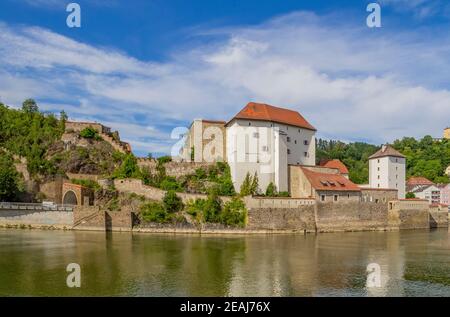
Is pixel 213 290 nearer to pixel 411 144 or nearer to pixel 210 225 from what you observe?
pixel 210 225

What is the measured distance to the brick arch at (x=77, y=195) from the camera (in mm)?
40594

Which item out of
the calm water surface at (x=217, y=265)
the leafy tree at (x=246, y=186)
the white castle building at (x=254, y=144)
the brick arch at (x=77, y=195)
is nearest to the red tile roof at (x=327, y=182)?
the white castle building at (x=254, y=144)

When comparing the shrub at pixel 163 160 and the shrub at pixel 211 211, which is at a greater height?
the shrub at pixel 163 160

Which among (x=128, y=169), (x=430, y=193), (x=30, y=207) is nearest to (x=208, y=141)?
(x=128, y=169)

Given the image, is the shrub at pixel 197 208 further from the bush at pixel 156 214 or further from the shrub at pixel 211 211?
the bush at pixel 156 214

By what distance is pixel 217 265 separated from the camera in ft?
74.6

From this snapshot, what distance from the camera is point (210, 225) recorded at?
123ft

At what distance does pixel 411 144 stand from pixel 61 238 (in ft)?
270

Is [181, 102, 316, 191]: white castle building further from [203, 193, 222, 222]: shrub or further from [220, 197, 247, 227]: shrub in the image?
[203, 193, 222, 222]: shrub

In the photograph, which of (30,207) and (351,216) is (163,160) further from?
(351,216)

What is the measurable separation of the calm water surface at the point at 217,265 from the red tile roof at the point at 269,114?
13720 millimetres

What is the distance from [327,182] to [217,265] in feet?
73.7

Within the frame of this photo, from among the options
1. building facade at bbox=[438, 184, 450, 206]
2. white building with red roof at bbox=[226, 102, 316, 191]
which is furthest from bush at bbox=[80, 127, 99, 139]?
building facade at bbox=[438, 184, 450, 206]
